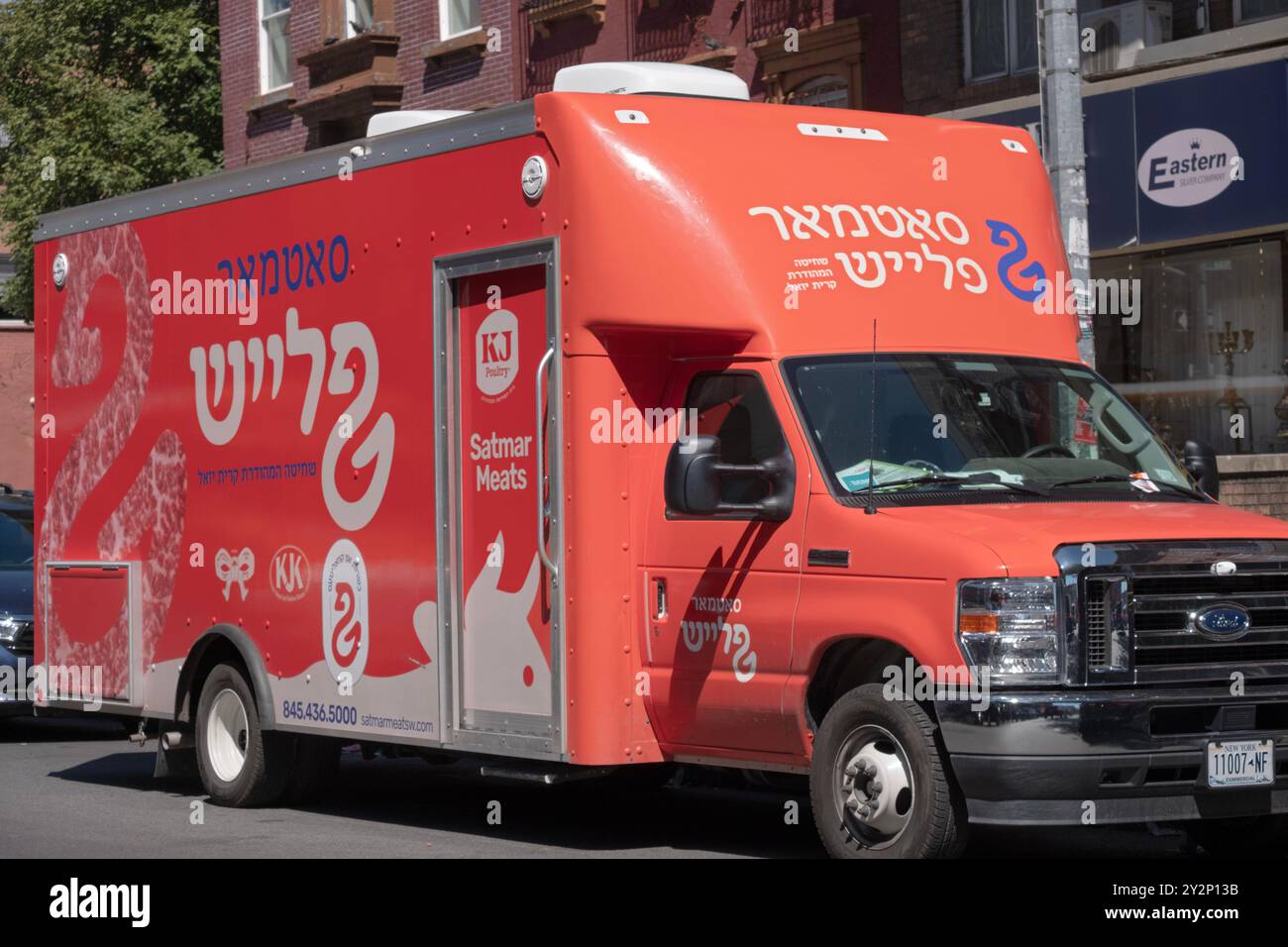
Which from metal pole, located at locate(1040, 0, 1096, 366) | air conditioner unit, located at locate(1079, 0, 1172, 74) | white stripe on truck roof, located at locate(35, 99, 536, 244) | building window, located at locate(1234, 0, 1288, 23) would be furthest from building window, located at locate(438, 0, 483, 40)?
metal pole, located at locate(1040, 0, 1096, 366)

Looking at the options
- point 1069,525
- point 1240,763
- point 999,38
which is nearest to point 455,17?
point 999,38

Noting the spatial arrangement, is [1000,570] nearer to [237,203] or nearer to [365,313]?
[365,313]

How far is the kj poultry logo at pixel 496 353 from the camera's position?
1009 centimetres

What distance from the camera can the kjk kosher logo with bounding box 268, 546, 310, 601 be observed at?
11445 millimetres

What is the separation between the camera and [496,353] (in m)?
10.2

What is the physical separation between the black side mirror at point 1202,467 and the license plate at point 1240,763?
192 cm

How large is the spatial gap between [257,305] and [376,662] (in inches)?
86.8

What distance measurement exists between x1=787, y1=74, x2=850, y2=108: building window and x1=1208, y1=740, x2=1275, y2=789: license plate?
12684 millimetres

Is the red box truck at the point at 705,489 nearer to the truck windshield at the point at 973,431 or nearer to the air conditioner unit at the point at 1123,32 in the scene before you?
the truck windshield at the point at 973,431

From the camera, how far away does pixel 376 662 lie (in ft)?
35.8

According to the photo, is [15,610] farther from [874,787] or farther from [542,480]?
[874,787]

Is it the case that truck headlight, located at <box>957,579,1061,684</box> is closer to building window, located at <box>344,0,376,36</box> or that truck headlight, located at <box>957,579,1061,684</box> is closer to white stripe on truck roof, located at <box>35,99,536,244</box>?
white stripe on truck roof, located at <box>35,99,536,244</box>

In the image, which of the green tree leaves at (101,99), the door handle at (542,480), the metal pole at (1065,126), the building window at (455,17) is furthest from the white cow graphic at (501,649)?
the green tree leaves at (101,99)

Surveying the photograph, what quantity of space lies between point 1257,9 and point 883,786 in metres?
10.1
